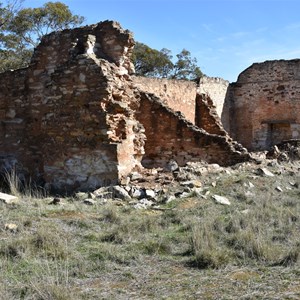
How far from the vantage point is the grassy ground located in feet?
13.2

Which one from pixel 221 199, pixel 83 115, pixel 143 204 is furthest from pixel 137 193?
pixel 83 115

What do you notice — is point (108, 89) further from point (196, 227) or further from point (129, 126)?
point (196, 227)

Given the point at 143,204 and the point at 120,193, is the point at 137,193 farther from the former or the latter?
the point at 143,204

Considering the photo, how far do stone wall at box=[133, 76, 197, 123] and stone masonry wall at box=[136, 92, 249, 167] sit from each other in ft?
5.25

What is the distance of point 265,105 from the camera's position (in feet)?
70.3

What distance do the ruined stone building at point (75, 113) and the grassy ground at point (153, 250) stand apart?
4.99ft

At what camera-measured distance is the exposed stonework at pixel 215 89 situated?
61.6 ft

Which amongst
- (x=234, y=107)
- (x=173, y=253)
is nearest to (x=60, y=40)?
(x=173, y=253)

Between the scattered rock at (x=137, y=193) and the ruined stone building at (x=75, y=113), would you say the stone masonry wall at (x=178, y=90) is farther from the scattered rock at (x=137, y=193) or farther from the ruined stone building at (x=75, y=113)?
the scattered rock at (x=137, y=193)

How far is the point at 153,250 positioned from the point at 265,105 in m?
17.5

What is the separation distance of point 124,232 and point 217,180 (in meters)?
3.88

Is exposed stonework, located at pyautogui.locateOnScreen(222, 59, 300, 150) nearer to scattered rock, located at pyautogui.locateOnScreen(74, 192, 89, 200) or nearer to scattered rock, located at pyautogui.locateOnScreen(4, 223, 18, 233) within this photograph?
scattered rock, located at pyautogui.locateOnScreen(74, 192, 89, 200)

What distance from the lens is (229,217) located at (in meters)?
6.57

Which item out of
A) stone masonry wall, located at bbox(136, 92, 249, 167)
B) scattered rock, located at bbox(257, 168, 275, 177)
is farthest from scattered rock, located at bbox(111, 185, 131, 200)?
stone masonry wall, located at bbox(136, 92, 249, 167)
